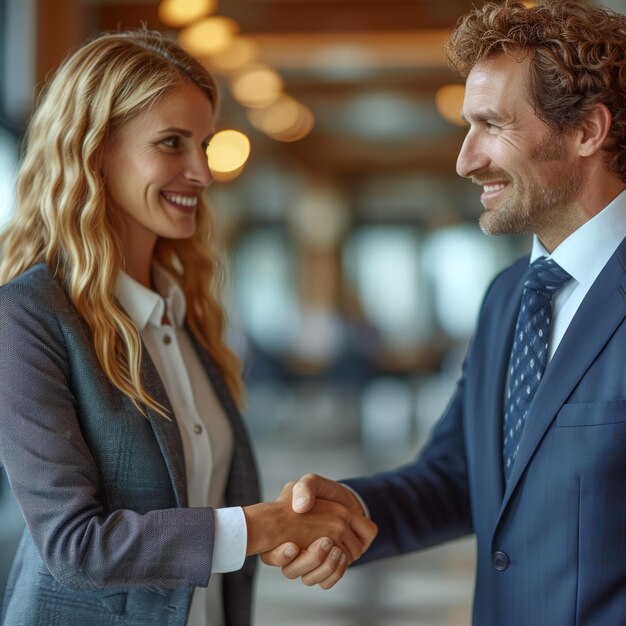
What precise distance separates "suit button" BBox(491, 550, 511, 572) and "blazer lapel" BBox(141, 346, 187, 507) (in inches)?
26.7

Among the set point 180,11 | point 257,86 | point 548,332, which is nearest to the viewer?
point 548,332

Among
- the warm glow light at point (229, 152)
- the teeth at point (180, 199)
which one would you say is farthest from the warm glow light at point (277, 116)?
the teeth at point (180, 199)

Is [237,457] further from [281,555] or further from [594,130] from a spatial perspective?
[594,130]

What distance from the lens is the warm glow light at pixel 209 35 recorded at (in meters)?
7.01

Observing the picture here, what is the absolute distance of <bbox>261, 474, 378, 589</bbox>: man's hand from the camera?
6.46ft

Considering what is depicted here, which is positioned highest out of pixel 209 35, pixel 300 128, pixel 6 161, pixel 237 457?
pixel 209 35

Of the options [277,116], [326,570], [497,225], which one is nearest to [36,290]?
[326,570]

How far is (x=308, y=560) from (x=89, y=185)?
1000 mm

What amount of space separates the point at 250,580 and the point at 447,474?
59cm

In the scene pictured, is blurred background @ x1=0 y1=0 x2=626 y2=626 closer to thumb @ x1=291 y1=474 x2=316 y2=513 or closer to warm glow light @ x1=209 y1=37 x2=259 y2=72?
warm glow light @ x1=209 y1=37 x2=259 y2=72

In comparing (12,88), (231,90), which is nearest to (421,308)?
(231,90)

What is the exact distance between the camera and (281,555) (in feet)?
6.40

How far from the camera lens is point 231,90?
11.5 metres

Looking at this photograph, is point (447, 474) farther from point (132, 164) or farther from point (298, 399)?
point (298, 399)
